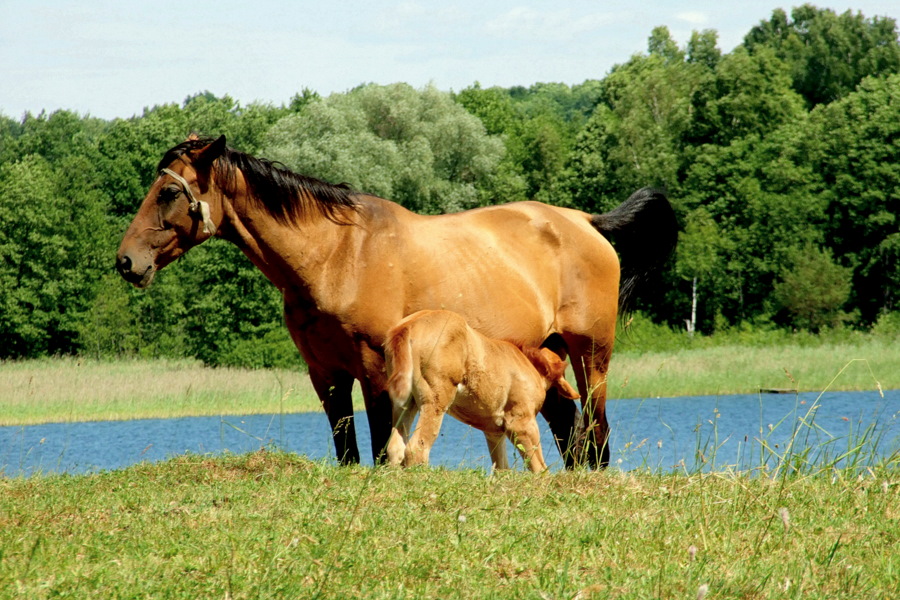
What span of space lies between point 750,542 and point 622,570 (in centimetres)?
73

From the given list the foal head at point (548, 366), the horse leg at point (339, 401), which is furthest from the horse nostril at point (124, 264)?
the foal head at point (548, 366)

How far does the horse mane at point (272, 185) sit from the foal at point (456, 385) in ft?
3.30

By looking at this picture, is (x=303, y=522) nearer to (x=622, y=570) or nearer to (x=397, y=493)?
(x=397, y=493)

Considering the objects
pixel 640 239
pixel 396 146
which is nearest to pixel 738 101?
pixel 396 146

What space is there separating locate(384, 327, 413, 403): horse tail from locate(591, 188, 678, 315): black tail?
3327mm

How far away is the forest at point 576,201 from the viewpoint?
4112cm

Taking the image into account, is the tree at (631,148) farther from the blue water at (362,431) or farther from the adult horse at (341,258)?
the adult horse at (341,258)

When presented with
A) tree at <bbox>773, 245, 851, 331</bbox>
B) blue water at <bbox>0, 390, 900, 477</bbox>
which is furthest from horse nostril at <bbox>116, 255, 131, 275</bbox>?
tree at <bbox>773, 245, 851, 331</bbox>

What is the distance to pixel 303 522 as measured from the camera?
4.62 m

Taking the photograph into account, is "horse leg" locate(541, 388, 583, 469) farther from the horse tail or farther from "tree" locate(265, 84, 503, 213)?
"tree" locate(265, 84, 503, 213)

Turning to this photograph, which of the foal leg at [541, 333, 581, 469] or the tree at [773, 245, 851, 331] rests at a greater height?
the foal leg at [541, 333, 581, 469]

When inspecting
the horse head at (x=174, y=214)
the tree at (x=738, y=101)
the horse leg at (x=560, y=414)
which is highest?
the tree at (x=738, y=101)

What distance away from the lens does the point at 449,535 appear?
4.46m

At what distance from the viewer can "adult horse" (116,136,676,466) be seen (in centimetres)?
663
